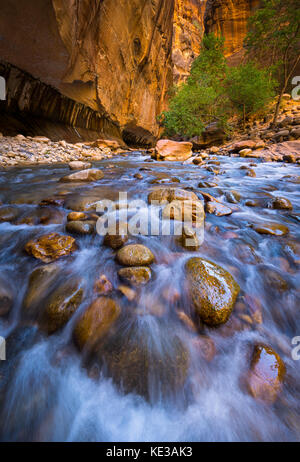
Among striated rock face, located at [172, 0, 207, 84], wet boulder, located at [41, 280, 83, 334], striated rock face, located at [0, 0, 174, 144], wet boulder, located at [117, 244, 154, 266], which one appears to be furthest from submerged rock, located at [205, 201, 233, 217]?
striated rock face, located at [172, 0, 207, 84]

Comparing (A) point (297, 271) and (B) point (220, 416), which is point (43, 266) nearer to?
(B) point (220, 416)

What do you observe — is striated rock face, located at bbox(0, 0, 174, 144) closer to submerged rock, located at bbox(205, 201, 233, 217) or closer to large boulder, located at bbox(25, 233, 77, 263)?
large boulder, located at bbox(25, 233, 77, 263)

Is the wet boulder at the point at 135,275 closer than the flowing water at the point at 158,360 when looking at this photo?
No

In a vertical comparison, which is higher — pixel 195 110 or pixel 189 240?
pixel 195 110

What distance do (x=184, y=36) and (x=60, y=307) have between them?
44.4 metres

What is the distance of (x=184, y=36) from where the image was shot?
3036 cm

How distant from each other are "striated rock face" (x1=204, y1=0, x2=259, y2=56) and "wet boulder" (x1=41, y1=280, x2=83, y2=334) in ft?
129

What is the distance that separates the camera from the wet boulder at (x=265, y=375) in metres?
0.94

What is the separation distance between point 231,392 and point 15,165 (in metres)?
7.15

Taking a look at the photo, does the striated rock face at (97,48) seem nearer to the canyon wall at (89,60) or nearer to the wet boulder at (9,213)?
the canyon wall at (89,60)

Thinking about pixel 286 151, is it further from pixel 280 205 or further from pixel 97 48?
pixel 97 48

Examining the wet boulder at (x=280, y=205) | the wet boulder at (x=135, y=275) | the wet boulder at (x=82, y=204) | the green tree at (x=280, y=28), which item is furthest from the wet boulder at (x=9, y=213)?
the green tree at (x=280, y=28)

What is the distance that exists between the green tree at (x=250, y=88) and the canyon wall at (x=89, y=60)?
7.30 metres

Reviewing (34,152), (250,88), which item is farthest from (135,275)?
(250,88)
